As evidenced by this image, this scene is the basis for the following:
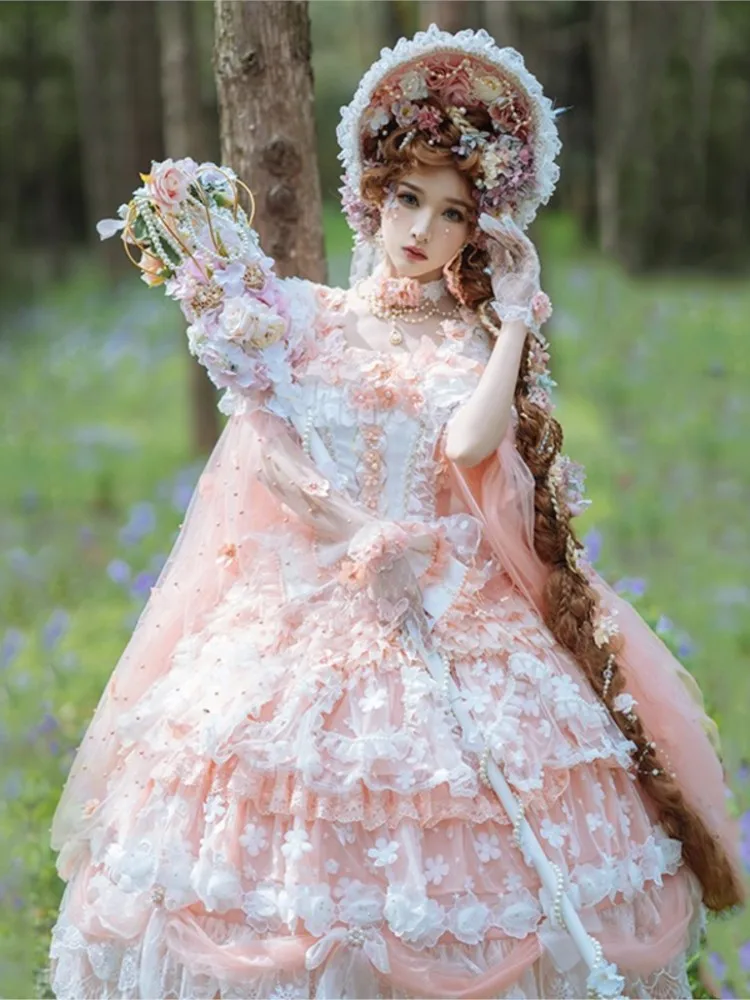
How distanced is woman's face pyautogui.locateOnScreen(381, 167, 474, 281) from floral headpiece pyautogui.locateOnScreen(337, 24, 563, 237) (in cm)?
6

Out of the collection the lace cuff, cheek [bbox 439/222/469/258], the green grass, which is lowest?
the green grass

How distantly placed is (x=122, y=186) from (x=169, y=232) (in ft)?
48.0

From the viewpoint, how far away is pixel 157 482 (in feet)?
34.4

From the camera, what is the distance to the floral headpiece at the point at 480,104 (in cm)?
315

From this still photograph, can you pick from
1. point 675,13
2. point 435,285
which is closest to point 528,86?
point 435,285

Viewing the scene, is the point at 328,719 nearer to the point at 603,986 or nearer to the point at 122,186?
the point at 603,986

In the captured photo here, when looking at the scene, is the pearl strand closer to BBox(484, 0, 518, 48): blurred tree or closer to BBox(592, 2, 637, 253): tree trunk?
BBox(484, 0, 518, 48): blurred tree

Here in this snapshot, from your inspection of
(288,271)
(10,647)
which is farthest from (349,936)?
(10,647)

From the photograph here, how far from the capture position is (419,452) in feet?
10.4

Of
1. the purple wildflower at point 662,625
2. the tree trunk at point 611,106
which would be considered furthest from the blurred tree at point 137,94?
the purple wildflower at point 662,625

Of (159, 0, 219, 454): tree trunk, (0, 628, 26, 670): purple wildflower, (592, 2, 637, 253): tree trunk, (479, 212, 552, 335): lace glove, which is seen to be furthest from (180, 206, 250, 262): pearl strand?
(592, 2, 637, 253): tree trunk

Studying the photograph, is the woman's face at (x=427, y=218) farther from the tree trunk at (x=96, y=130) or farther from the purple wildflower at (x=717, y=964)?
the tree trunk at (x=96, y=130)

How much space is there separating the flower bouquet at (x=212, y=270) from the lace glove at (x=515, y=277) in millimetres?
534

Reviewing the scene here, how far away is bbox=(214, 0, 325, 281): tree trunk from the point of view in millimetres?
4047
